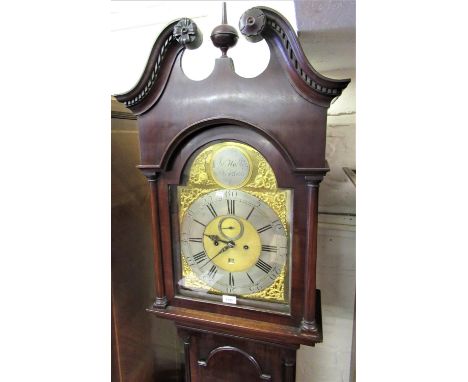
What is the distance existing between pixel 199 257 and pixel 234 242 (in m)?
0.11

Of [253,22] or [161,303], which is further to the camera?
[161,303]

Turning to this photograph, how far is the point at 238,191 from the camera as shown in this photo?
0.72m

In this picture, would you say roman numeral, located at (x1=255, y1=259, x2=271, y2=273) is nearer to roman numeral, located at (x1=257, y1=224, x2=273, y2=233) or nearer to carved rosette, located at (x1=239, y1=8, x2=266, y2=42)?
roman numeral, located at (x1=257, y1=224, x2=273, y2=233)

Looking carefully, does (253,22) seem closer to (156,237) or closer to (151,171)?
(151,171)

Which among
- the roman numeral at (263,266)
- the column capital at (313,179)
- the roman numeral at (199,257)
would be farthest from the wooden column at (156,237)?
the column capital at (313,179)

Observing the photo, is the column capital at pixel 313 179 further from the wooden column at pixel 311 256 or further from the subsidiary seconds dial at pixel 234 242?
the subsidiary seconds dial at pixel 234 242

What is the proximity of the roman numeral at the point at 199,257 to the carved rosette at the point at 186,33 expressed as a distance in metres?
0.53

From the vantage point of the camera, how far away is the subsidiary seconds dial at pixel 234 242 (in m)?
0.72

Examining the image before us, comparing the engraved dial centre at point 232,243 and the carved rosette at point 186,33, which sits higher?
the carved rosette at point 186,33

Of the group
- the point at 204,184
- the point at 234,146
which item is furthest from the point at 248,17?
the point at 204,184

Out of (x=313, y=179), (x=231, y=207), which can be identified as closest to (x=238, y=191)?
(x=231, y=207)

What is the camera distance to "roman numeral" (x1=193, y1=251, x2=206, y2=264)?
30.7 inches

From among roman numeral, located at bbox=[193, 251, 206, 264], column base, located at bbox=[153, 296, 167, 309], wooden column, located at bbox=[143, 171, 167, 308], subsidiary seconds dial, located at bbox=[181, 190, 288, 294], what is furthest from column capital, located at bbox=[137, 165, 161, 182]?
column base, located at bbox=[153, 296, 167, 309]
